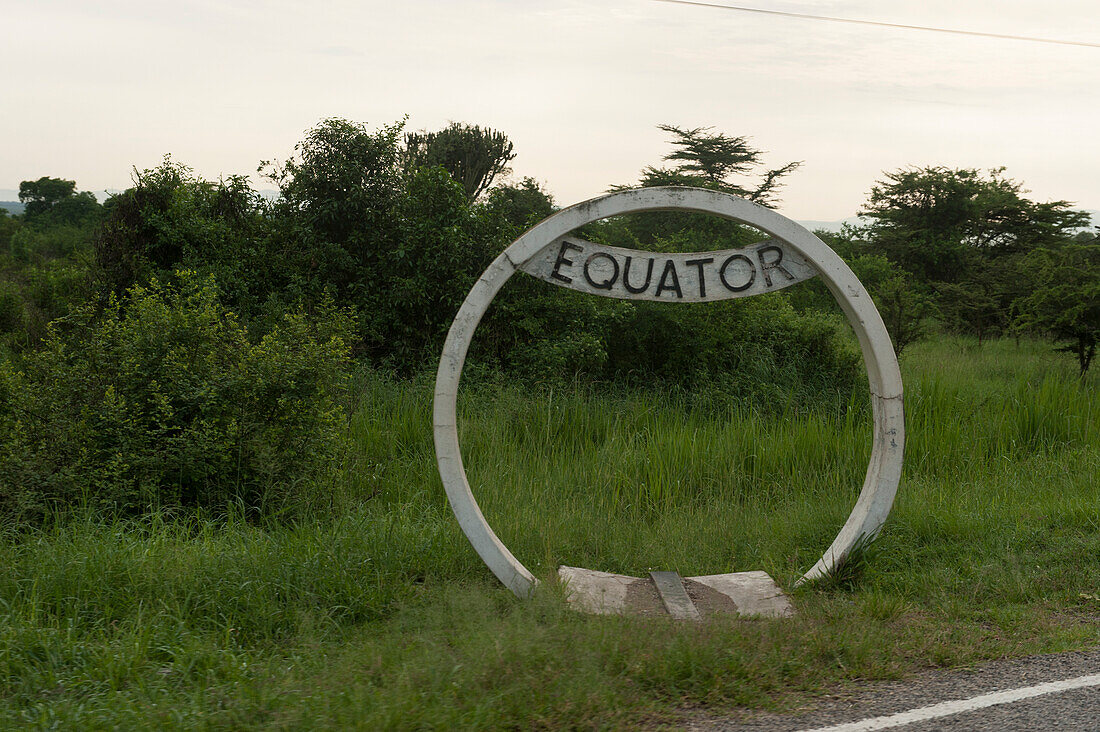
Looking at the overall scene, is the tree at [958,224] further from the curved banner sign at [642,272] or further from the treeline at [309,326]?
the curved banner sign at [642,272]

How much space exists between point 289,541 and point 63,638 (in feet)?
4.39

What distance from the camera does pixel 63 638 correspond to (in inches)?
167

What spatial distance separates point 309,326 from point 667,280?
380 cm

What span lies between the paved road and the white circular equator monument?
1.27m

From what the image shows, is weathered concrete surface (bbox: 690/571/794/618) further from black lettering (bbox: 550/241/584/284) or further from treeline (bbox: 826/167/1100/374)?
treeline (bbox: 826/167/1100/374)

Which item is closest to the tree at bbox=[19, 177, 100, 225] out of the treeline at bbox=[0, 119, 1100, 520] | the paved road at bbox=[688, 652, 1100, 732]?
the treeline at bbox=[0, 119, 1100, 520]

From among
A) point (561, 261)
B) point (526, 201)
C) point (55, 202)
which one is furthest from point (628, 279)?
point (55, 202)

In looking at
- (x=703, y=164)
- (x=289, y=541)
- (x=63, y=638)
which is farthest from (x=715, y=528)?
(x=703, y=164)

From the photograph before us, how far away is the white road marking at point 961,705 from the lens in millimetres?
3566

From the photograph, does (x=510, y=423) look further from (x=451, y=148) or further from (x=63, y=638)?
(x=451, y=148)

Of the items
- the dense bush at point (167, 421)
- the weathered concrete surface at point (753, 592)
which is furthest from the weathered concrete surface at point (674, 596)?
the dense bush at point (167, 421)

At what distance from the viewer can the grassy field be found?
3.75 m

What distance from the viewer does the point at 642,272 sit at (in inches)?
204

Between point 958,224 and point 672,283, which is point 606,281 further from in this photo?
point 958,224
